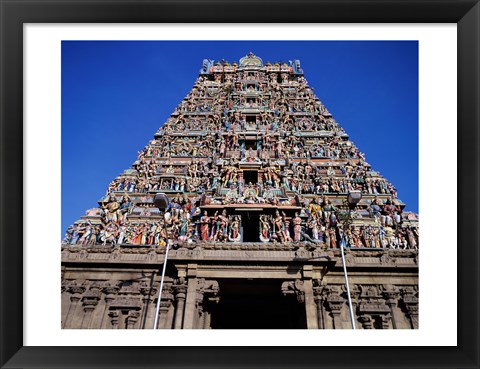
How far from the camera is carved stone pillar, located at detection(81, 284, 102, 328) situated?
39.0 ft

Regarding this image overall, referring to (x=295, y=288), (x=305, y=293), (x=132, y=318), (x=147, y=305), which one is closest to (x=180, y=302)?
(x=147, y=305)

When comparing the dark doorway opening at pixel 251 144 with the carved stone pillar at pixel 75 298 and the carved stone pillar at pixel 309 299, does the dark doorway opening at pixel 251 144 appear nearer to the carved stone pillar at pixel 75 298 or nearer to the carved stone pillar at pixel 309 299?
the carved stone pillar at pixel 309 299

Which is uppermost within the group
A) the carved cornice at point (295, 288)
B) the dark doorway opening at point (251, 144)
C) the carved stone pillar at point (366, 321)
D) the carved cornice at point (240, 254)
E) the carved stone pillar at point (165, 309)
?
the dark doorway opening at point (251, 144)

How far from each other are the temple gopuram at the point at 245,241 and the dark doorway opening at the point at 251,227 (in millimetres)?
48

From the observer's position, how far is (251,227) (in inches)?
621

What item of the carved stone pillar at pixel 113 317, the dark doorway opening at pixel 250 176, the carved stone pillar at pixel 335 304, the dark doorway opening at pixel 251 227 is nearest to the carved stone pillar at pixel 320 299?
the carved stone pillar at pixel 335 304

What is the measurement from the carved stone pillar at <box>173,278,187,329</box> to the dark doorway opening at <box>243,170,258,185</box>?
282 inches

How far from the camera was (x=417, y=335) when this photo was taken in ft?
19.2

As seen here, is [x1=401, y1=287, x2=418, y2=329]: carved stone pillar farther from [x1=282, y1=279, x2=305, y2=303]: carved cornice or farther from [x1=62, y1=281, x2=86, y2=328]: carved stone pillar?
[x1=62, y1=281, x2=86, y2=328]: carved stone pillar
